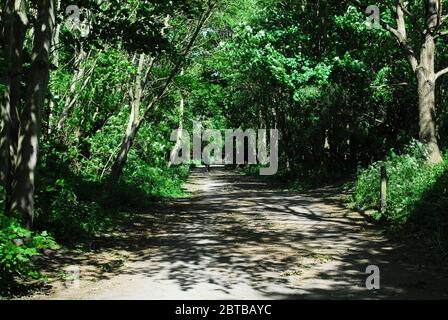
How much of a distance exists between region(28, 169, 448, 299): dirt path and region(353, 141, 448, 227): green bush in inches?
27.3

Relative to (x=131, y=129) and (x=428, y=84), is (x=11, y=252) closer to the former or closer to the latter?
(x=131, y=129)

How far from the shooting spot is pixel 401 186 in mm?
13000

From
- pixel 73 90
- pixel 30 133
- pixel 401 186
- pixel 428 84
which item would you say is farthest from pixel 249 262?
pixel 428 84

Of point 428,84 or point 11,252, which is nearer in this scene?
point 11,252

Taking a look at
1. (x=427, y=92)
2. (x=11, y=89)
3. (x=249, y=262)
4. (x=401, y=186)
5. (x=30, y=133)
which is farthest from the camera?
(x=427, y=92)

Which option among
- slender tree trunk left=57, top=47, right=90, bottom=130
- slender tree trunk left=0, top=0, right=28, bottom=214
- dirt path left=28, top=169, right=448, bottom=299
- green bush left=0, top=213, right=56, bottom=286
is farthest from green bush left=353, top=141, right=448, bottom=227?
slender tree trunk left=57, top=47, right=90, bottom=130

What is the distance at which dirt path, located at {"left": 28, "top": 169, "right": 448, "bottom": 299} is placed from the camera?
6.83 m

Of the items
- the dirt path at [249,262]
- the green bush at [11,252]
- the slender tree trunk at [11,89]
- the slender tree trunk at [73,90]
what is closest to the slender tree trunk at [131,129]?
the slender tree trunk at [73,90]

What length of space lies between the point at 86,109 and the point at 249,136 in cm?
3598

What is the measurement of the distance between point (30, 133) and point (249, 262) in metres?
4.50

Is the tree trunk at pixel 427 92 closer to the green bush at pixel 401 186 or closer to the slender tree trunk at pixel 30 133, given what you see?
the green bush at pixel 401 186

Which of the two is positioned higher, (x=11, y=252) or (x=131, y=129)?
(x=131, y=129)

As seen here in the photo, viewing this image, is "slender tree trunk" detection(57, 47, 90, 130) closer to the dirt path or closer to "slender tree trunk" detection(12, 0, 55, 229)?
the dirt path
